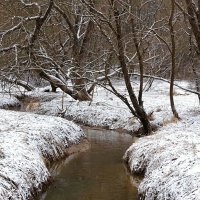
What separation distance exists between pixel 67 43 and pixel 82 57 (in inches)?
123

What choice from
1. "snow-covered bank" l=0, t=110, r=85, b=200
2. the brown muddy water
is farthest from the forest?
the brown muddy water

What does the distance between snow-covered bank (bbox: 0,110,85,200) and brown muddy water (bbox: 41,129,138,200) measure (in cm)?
41

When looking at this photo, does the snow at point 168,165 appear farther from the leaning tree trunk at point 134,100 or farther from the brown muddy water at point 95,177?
the leaning tree trunk at point 134,100

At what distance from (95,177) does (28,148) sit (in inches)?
69.0

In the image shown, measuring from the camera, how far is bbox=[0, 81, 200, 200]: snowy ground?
8.00 metres

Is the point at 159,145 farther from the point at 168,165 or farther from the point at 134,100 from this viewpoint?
the point at 134,100

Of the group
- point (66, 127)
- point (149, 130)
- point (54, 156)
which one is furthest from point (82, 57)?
point (54, 156)

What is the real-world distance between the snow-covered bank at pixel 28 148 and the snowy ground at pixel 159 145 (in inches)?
85.4

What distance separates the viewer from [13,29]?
1995 centimetres

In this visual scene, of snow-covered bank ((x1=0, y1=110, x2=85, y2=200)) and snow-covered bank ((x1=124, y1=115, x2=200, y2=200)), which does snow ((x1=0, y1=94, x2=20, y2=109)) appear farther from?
snow-covered bank ((x1=124, y1=115, x2=200, y2=200))

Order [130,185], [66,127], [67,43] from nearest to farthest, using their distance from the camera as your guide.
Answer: [130,185] → [66,127] → [67,43]

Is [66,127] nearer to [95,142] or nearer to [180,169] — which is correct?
[95,142]

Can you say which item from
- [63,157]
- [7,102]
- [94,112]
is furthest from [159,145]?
[7,102]

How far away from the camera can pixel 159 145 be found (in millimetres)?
11219
